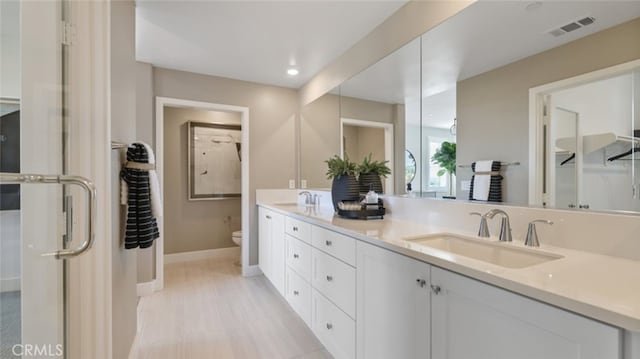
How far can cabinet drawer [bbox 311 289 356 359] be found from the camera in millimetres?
1571

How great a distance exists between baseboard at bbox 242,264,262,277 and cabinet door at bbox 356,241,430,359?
2267 mm

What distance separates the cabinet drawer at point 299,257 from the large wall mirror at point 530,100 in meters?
0.89

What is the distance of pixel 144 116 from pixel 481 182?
3150 mm

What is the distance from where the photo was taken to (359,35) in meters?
2.43

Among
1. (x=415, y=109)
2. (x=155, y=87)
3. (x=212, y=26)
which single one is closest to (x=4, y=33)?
(x=212, y=26)

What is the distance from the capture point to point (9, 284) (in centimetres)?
82

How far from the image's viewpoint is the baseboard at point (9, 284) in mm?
799

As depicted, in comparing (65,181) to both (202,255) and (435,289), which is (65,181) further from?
(202,255)

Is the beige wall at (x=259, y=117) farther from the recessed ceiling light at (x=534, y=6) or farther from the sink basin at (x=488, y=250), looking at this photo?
the recessed ceiling light at (x=534, y=6)

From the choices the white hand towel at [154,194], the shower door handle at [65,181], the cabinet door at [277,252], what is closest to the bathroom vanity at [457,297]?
the cabinet door at [277,252]

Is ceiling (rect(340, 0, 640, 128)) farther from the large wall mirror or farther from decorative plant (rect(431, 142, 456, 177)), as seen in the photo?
decorative plant (rect(431, 142, 456, 177))

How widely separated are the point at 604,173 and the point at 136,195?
2147mm

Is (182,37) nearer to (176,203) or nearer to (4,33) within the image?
(4,33)

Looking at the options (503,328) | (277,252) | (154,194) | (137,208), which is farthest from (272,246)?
(503,328)
